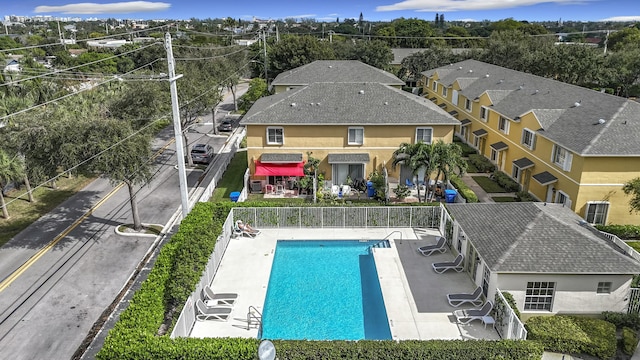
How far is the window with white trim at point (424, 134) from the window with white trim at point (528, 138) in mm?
8598

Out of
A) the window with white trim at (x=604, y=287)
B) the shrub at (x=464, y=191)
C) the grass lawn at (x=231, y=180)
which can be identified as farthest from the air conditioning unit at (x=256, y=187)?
the window with white trim at (x=604, y=287)

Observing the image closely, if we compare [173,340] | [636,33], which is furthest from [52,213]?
[636,33]

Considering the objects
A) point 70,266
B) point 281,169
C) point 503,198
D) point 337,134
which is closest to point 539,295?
point 503,198

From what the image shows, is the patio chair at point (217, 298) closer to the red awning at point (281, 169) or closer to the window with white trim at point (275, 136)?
the red awning at point (281, 169)

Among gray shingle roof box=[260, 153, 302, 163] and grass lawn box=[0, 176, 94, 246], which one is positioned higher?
gray shingle roof box=[260, 153, 302, 163]

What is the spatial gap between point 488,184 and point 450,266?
59.0 feet

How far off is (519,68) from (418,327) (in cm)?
7280

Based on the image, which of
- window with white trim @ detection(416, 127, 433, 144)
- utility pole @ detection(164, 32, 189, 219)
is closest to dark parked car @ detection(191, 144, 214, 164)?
utility pole @ detection(164, 32, 189, 219)

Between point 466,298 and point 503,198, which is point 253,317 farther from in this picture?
point 503,198

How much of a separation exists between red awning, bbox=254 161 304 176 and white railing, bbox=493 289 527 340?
20.5 metres

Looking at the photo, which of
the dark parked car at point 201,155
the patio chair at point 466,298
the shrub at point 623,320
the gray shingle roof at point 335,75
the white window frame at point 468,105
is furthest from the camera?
the gray shingle roof at point 335,75

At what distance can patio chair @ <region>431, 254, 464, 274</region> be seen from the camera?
25.7m

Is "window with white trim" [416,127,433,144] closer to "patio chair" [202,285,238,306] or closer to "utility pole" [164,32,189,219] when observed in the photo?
"utility pole" [164,32,189,219]

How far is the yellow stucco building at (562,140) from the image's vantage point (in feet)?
102
